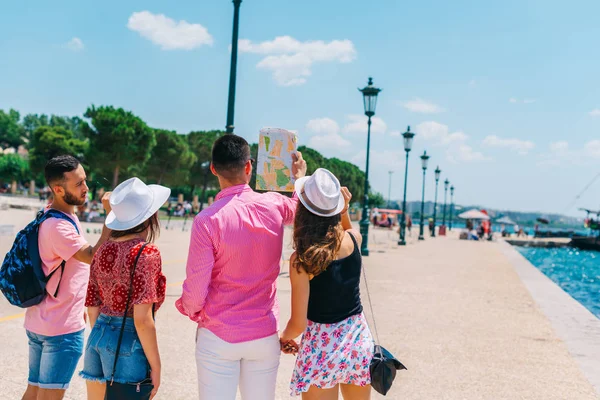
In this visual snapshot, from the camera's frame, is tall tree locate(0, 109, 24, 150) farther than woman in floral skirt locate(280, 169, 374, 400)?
Yes

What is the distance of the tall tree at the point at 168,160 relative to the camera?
55.7m

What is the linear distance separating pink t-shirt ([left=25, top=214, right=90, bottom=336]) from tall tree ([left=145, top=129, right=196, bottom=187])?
5448 centimetres

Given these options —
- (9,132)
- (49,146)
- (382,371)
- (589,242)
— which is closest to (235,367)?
(382,371)

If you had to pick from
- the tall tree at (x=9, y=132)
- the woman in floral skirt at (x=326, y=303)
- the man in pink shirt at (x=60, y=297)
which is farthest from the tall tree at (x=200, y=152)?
the woman in floral skirt at (x=326, y=303)

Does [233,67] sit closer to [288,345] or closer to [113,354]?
[288,345]

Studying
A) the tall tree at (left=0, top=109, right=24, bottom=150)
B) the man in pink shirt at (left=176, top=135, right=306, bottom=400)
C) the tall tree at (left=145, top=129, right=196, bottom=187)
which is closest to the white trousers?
the man in pink shirt at (left=176, top=135, right=306, bottom=400)

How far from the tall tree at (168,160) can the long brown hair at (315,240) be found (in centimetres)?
5515

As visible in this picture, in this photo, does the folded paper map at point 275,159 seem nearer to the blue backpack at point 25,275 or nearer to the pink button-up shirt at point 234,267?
the pink button-up shirt at point 234,267

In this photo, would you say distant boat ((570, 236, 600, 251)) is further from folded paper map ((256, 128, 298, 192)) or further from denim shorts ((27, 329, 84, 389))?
denim shorts ((27, 329, 84, 389))

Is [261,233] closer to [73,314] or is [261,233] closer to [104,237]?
[104,237]

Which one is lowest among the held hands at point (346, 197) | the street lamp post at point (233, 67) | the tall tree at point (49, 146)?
the held hands at point (346, 197)

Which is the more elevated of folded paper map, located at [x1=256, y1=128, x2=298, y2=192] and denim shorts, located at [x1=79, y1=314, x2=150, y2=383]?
folded paper map, located at [x1=256, y1=128, x2=298, y2=192]

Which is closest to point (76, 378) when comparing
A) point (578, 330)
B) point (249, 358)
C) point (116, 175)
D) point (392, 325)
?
point (249, 358)

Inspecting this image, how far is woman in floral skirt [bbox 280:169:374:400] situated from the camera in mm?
2594
